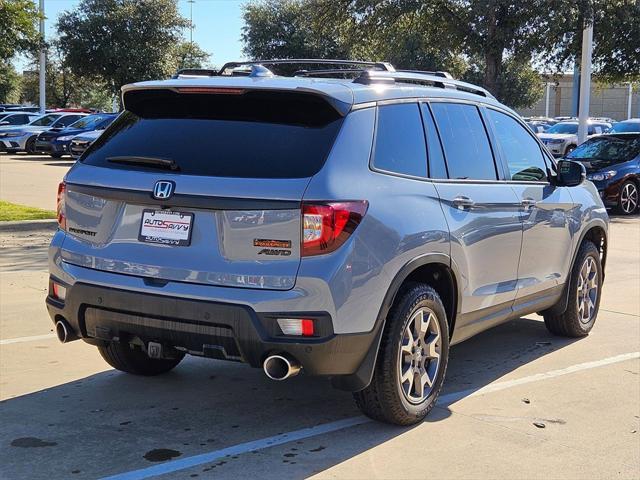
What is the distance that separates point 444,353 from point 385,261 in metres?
0.95

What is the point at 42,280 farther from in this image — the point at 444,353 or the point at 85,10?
the point at 85,10

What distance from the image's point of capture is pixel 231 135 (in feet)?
14.6

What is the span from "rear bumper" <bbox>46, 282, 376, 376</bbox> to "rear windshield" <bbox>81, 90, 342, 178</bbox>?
0.67 m

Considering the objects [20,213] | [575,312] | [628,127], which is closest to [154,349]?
[575,312]

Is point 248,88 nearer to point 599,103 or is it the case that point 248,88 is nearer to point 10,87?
point 10,87

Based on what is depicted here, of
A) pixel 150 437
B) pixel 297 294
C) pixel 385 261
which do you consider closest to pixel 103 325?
pixel 150 437

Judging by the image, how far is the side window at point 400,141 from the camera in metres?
4.62

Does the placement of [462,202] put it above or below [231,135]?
below

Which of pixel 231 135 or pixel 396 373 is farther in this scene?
pixel 396 373

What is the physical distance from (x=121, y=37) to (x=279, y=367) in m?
38.6

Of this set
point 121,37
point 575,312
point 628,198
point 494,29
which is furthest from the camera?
point 121,37

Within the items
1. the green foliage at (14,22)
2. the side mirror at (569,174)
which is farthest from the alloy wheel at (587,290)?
the green foliage at (14,22)

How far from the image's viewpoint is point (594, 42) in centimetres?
2275

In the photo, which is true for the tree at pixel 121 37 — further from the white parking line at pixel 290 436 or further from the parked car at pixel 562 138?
the white parking line at pixel 290 436
